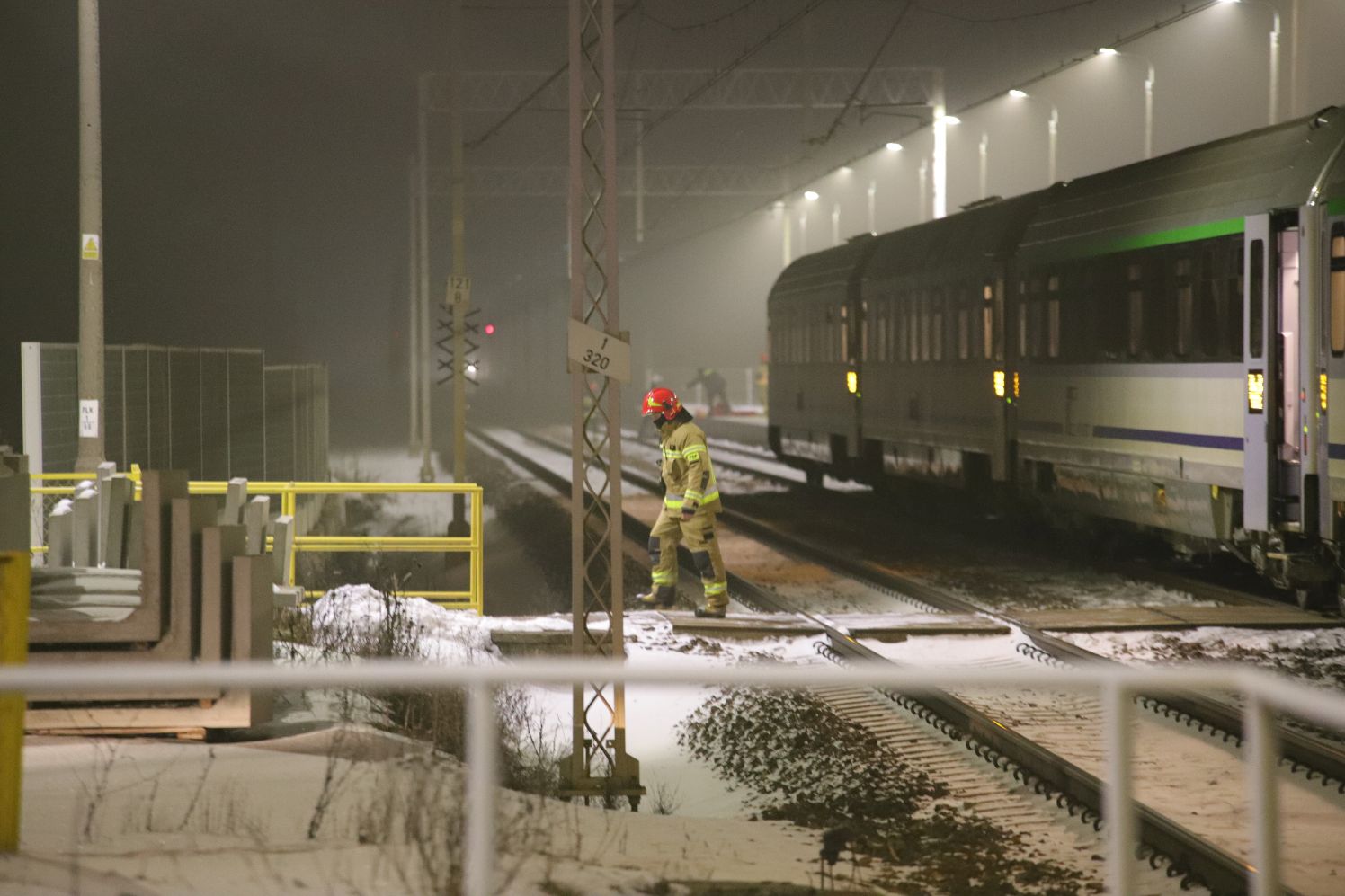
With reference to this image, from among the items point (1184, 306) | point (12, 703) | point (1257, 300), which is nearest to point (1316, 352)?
point (1257, 300)

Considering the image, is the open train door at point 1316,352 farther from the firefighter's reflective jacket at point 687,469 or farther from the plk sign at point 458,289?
the plk sign at point 458,289

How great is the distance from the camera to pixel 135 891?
17.4ft

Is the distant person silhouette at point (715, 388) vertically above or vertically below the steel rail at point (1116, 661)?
above

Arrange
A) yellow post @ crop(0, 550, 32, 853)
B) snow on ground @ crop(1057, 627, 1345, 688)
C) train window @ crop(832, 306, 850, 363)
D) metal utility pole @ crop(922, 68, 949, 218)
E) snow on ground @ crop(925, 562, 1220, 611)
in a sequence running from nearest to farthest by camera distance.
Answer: yellow post @ crop(0, 550, 32, 853) < snow on ground @ crop(1057, 627, 1345, 688) < snow on ground @ crop(925, 562, 1220, 611) < train window @ crop(832, 306, 850, 363) < metal utility pole @ crop(922, 68, 949, 218)

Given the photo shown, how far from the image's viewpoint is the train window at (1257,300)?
1383cm

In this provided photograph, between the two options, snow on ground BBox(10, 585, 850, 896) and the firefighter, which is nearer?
snow on ground BBox(10, 585, 850, 896)

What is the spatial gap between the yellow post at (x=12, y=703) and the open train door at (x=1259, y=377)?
1004cm

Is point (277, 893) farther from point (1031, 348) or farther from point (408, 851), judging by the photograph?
point (1031, 348)

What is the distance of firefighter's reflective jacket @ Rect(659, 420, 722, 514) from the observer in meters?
14.1

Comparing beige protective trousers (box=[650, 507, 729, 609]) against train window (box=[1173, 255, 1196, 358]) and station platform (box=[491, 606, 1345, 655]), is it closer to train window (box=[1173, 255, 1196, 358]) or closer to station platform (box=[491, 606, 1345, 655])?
station platform (box=[491, 606, 1345, 655])

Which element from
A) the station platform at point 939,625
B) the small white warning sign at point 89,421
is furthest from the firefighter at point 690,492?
the small white warning sign at point 89,421

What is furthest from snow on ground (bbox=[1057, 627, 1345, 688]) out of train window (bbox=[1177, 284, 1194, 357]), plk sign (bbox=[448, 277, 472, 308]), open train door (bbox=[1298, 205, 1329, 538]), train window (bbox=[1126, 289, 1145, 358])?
plk sign (bbox=[448, 277, 472, 308])

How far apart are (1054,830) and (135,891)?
466cm

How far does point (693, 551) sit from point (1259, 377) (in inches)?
182
